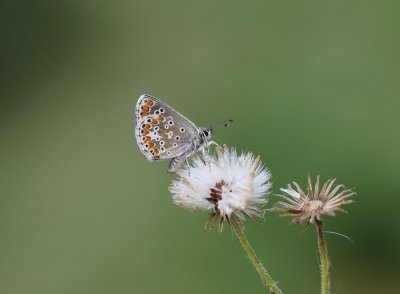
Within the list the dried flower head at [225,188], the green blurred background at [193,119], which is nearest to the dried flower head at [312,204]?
the dried flower head at [225,188]

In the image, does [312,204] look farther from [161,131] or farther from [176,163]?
[161,131]

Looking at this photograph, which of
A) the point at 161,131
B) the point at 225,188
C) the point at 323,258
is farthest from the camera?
the point at 161,131

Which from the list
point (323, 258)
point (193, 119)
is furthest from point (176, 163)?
point (193, 119)

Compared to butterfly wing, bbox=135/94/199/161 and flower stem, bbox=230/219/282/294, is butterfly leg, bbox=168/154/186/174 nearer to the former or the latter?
butterfly wing, bbox=135/94/199/161

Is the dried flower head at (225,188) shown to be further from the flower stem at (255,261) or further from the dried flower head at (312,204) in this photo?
the dried flower head at (312,204)

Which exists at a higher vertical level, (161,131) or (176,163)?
(161,131)

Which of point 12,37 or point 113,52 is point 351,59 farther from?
point 12,37

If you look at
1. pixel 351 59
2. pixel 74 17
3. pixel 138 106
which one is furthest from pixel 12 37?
pixel 138 106
